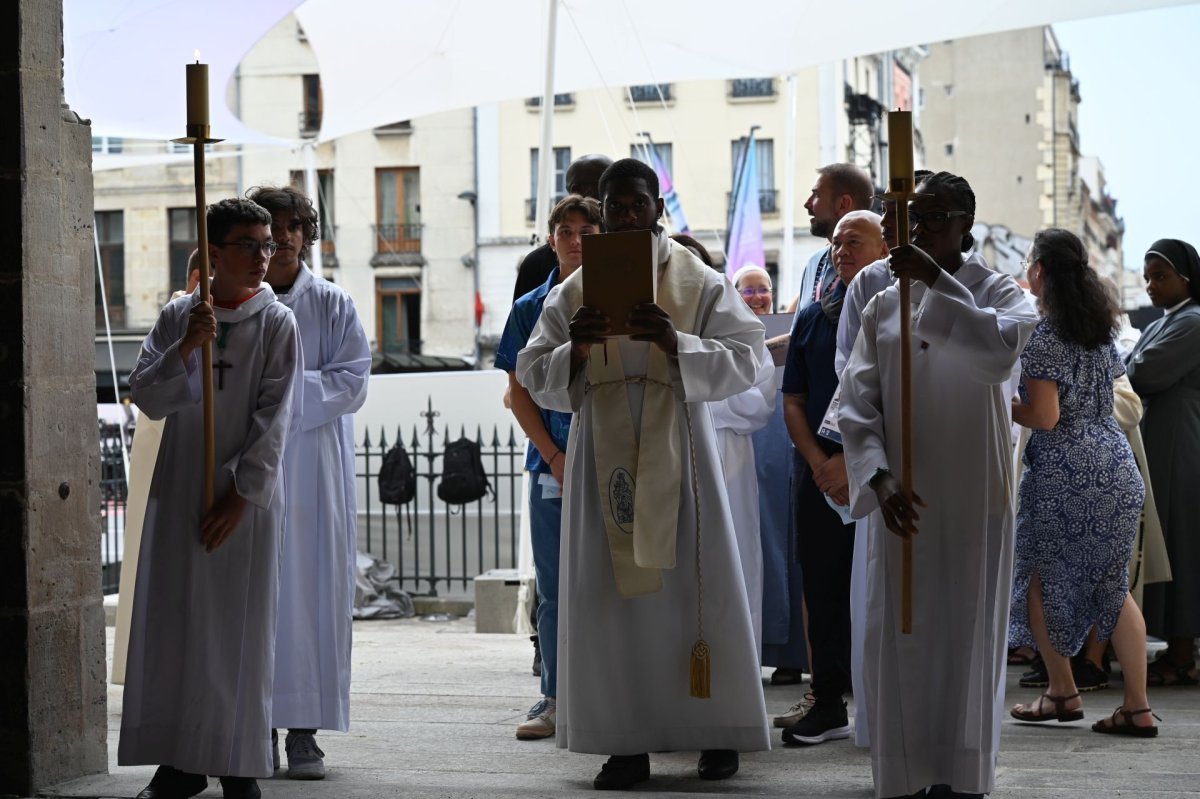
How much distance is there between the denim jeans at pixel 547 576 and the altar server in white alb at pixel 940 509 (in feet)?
5.60

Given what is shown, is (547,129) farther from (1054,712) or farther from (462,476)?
(1054,712)

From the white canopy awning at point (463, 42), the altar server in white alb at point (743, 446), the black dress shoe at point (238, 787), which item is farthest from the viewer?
the white canopy awning at point (463, 42)

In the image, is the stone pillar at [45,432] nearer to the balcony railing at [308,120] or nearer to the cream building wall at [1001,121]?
the balcony railing at [308,120]

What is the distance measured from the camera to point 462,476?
13992 millimetres

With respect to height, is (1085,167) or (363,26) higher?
(1085,167)

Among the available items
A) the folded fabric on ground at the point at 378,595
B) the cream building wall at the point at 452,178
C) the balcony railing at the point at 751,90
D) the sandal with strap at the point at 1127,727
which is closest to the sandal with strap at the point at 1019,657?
the sandal with strap at the point at 1127,727

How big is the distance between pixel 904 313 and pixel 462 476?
33.0 ft

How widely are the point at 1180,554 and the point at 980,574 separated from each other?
3.31 meters

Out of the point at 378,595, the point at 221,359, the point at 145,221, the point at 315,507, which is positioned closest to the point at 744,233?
the point at 378,595

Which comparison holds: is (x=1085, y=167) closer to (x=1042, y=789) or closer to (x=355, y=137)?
(x=355, y=137)

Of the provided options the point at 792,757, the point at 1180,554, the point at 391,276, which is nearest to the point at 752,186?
the point at 1180,554

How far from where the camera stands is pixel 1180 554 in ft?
23.5

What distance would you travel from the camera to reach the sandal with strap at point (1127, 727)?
553cm

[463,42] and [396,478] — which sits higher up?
[463,42]
